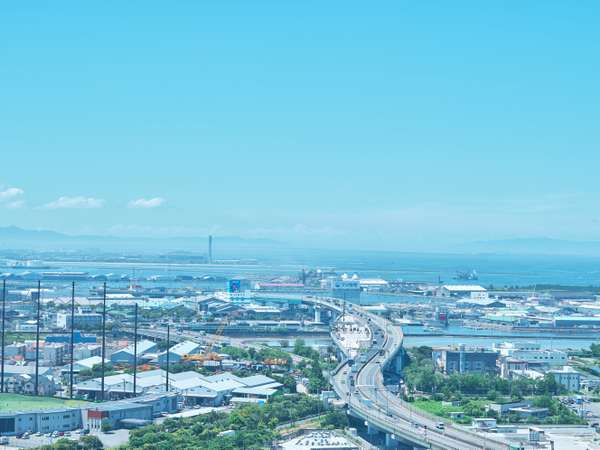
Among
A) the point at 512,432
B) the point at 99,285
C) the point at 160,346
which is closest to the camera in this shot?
the point at 512,432

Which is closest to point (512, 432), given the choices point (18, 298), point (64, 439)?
point (64, 439)

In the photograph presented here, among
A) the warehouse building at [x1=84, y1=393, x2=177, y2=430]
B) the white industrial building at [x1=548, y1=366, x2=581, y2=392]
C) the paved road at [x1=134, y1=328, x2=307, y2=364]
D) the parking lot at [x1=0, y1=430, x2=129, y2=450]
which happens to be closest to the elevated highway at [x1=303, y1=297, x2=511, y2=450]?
the warehouse building at [x1=84, y1=393, x2=177, y2=430]

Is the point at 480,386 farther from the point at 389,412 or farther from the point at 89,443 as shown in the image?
the point at 89,443

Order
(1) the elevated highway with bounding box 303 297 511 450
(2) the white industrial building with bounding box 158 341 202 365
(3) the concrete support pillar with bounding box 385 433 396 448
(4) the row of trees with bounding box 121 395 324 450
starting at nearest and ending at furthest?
(4) the row of trees with bounding box 121 395 324 450, (1) the elevated highway with bounding box 303 297 511 450, (3) the concrete support pillar with bounding box 385 433 396 448, (2) the white industrial building with bounding box 158 341 202 365

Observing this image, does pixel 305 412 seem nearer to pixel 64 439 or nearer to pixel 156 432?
pixel 156 432

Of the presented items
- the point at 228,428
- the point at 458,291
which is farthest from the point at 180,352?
the point at 458,291

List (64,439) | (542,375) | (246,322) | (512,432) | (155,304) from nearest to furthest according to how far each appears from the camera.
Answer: (64,439) → (512,432) → (542,375) → (246,322) → (155,304)

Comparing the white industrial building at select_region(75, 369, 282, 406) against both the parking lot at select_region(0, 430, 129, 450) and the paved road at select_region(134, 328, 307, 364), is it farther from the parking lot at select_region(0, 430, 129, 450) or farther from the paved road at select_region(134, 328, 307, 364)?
the paved road at select_region(134, 328, 307, 364)

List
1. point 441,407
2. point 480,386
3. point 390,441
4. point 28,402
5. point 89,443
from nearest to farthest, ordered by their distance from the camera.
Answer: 1. point 89,443
2. point 390,441
3. point 28,402
4. point 441,407
5. point 480,386

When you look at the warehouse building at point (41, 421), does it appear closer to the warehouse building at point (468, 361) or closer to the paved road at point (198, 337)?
the warehouse building at point (468, 361)
